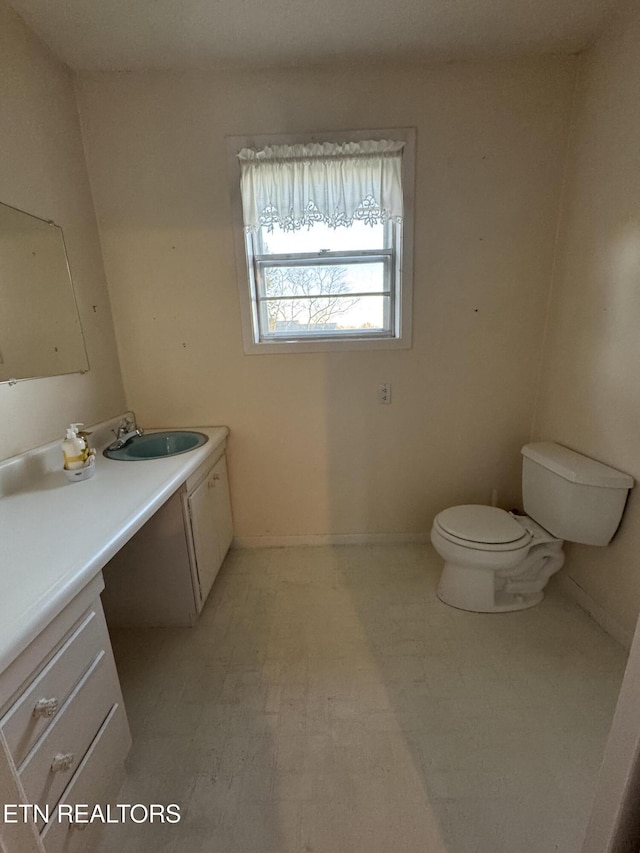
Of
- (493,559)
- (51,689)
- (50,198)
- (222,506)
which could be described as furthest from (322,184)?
(51,689)

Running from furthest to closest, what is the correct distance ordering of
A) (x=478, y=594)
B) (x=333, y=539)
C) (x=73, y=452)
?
(x=333, y=539), (x=478, y=594), (x=73, y=452)

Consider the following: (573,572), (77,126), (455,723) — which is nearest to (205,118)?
(77,126)

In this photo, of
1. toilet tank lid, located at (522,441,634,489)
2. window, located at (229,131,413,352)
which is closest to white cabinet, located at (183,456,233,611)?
window, located at (229,131,413,352)

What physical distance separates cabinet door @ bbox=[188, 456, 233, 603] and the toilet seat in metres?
1.10

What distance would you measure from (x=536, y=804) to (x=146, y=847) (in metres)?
1.07

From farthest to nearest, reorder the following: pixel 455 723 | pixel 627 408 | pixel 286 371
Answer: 1. pixel 286 371
2. pixel 627 408
3. pixel 455 723

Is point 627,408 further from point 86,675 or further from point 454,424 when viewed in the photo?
point 86,675

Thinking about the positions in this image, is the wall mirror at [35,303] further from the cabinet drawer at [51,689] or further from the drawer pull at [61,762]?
the drawer pull at [61,762]

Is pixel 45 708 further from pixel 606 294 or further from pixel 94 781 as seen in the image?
pixel 606 294

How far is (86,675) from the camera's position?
0.85 m

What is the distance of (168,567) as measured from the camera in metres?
1.51

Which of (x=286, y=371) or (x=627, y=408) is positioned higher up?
(x=286, y=371)

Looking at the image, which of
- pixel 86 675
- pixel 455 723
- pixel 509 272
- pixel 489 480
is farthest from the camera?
pixel 489 480

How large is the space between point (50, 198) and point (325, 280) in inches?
49.6
